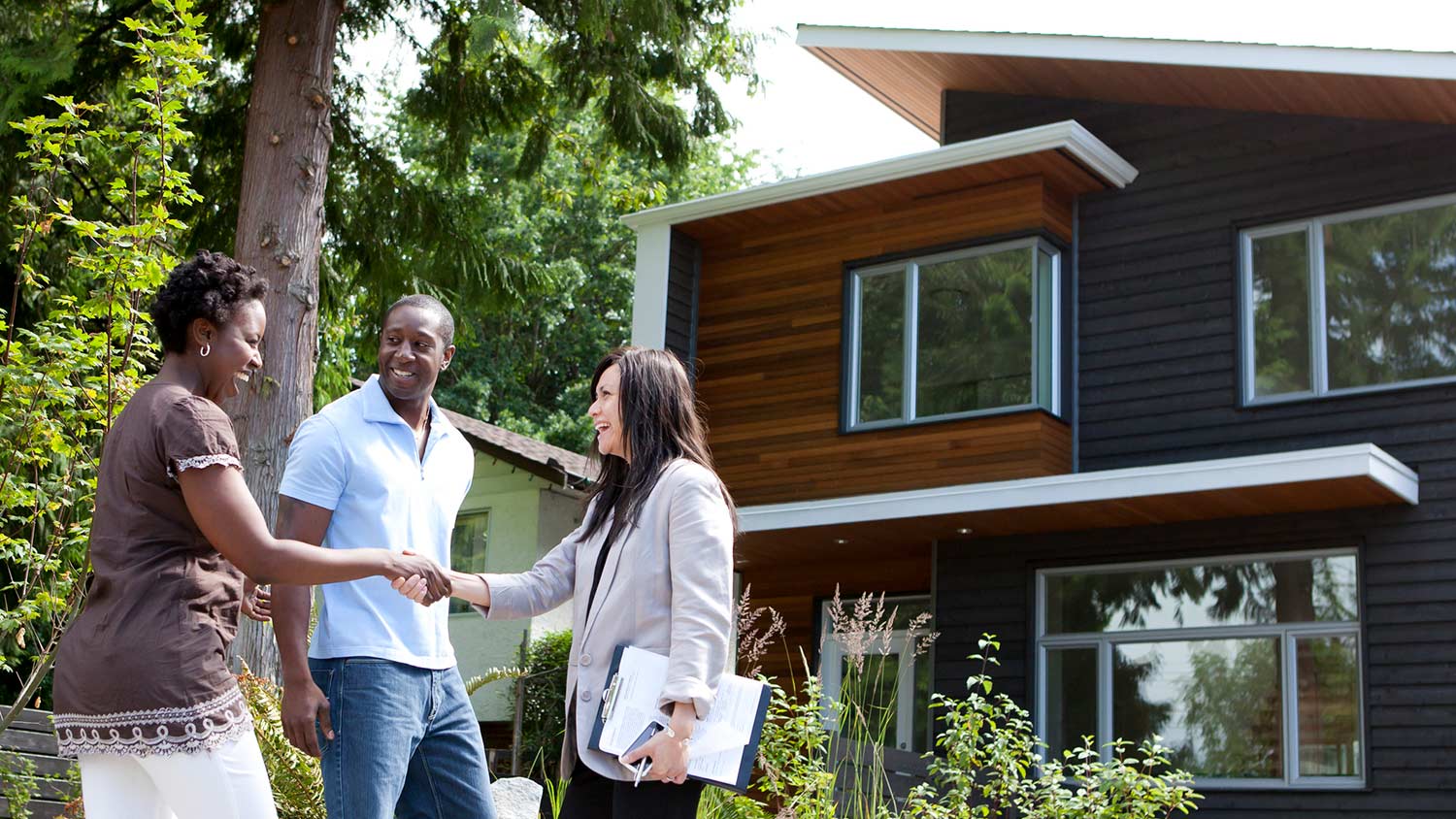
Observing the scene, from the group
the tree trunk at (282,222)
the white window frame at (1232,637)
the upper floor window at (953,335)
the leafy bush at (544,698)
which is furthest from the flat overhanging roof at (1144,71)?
the leafy bush at (544,698)

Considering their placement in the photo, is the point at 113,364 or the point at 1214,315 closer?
the point at 113,364

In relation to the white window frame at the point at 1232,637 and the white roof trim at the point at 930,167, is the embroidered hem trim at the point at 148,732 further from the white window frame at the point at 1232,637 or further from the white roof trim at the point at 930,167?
the white roof trim at the point at 930,167

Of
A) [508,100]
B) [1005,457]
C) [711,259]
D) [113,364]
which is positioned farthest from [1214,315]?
[113,364]

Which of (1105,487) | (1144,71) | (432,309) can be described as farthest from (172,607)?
(1144,71)

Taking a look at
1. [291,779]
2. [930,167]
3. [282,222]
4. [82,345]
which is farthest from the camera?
[930,167]

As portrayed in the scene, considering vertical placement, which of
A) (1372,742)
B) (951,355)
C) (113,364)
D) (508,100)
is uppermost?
(508,100)

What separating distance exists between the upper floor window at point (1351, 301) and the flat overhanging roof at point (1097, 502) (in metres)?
0.92

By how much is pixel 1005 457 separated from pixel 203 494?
914cm

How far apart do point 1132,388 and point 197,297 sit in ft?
31.2

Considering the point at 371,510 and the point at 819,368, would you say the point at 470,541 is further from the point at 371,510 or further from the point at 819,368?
the point at 371,510

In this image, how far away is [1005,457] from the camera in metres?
11.6

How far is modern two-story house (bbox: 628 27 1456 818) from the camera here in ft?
33.9

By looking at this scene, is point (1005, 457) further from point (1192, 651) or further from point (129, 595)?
point (129, 595)

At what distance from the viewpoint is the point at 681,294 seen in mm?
13492
